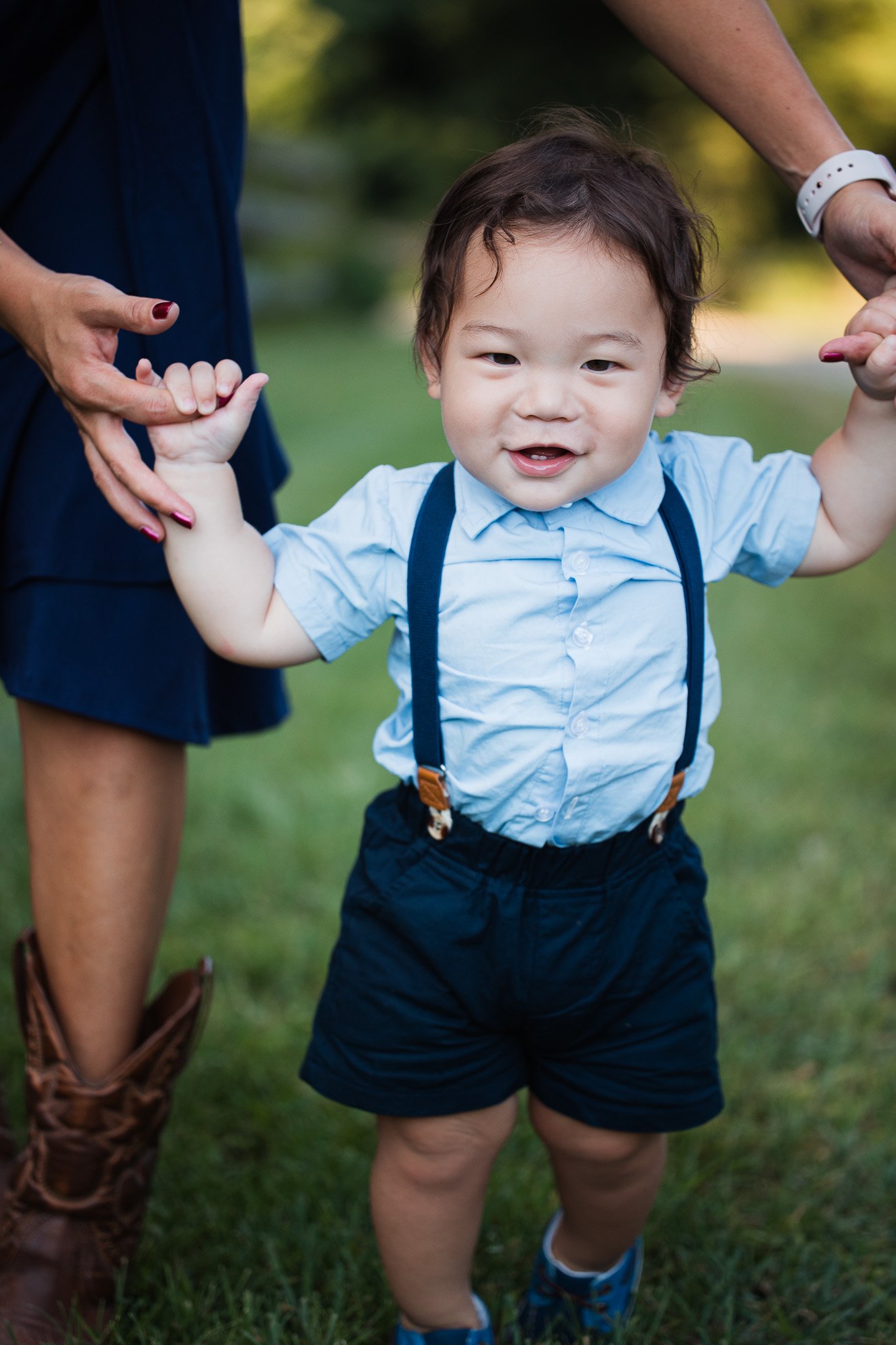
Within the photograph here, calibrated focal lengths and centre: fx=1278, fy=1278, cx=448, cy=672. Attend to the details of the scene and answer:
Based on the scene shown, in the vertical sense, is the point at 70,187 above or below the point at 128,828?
above

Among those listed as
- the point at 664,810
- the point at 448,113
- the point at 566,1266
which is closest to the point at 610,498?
the point at 664,810

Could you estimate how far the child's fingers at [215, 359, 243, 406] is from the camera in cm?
136

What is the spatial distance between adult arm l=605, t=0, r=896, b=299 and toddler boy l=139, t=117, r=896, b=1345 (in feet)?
0.49

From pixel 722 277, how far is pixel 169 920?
1896 mm

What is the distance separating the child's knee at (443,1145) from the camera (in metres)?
1.59

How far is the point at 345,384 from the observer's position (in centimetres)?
1288

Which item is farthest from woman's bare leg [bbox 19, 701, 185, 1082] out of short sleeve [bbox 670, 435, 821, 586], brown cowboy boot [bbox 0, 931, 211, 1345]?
short sleeve [bbox 670, 435, 821, 586]

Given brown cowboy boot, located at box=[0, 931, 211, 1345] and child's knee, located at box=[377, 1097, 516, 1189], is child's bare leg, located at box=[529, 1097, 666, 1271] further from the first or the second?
brown cowboy boot, located at box=[0, 931, 211, 1345]

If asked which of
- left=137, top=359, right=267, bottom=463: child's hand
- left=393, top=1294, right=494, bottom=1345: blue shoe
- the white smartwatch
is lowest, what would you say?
left=393, top=1294, right=494, bottom=1345: blue shoe

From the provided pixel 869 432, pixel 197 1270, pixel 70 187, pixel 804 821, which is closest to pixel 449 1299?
pixel 197 1270

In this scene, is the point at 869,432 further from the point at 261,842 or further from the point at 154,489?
the point at 261,842

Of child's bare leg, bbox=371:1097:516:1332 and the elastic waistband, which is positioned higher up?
the elastic waistband

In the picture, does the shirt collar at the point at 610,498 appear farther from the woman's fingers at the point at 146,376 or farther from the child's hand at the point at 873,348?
the woman's fingers at the point at 146,376

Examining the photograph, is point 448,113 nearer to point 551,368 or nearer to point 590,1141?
point 551,368
